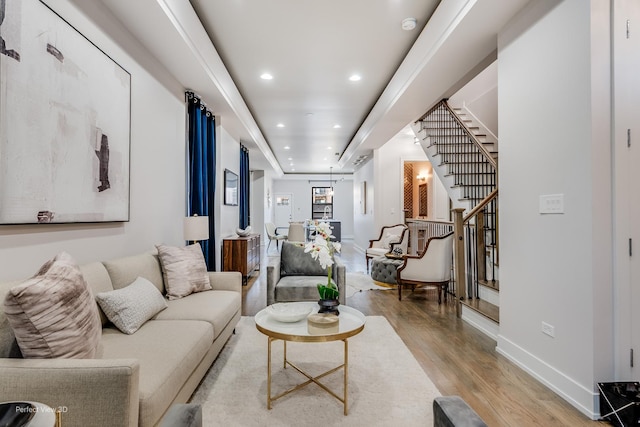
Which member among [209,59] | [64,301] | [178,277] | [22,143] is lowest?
[178,277]

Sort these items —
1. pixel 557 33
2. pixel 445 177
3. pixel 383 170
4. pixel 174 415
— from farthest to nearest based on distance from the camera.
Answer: pixel 383 170, pixel 445 177, pixel 557 33, pixel 174 415

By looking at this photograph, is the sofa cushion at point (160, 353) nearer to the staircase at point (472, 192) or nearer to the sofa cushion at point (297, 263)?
the sofa cushion at point (297, 263)

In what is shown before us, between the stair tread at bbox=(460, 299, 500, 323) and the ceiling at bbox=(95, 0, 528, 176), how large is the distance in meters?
2.60

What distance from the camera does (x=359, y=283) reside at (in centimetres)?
588

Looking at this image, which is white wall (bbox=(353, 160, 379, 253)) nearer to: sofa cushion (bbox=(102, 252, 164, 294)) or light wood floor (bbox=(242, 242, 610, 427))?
light wood floor (bbox=(242, 242, 610, 427))

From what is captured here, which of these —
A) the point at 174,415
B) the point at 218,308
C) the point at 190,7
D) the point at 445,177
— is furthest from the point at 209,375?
the point at 445,177

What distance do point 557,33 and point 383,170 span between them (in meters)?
6.31

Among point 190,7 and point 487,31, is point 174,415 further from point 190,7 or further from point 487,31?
point 487,31

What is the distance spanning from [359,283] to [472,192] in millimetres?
2356

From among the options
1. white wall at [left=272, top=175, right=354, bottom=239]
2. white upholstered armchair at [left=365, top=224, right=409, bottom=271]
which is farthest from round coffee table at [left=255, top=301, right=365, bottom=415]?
white wall at [left=272, top=175, right=354, bottom=239]

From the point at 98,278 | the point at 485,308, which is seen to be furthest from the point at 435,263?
the point at 98,278

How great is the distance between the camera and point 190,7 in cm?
303

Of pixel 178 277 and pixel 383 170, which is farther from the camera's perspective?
pixel 383 170

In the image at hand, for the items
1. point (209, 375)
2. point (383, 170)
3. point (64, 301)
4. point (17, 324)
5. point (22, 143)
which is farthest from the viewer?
point (383, 170)
